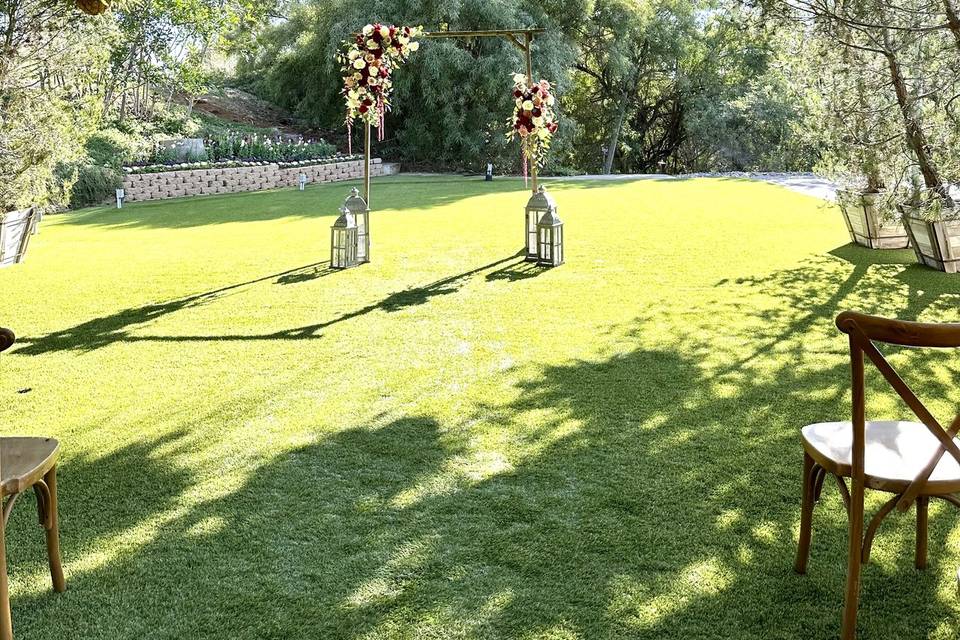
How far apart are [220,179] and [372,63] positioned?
38.1 feet

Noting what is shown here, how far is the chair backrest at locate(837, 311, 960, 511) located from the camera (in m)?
2.00

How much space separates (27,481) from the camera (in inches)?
89.5

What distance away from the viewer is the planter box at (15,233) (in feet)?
27.8

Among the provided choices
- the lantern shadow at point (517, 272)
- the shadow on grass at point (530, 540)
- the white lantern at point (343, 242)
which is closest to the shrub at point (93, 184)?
the white lantern at point (343, 242)

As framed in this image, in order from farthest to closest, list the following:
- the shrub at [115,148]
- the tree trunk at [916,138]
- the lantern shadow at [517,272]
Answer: the shrub at [115,148], the lantern shadow at [517,272], the tree trunk at [916,138]

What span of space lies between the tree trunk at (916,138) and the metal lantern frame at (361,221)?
493 cm

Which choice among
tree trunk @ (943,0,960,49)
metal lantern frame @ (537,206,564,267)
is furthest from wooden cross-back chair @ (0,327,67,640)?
metal lantern frame @ (537,206,564,267)

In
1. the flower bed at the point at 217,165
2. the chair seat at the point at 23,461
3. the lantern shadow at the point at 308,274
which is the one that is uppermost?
the flower bed at the point at 217,165

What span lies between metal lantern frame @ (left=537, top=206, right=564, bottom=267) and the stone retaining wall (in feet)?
37.7

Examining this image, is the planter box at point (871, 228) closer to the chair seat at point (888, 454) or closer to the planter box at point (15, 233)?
the chair seat at point (888, 454)

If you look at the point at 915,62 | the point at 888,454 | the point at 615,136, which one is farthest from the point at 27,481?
the point at 615,136

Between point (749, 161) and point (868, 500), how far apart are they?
24760 millimetres

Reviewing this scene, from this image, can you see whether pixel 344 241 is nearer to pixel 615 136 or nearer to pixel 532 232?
pixel 532 232

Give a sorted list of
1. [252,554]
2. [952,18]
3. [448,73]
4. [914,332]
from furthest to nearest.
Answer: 1. [448,73]
2. [952,18]
3. [252,554]
4. [914,332]
